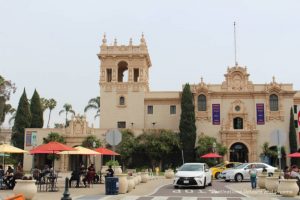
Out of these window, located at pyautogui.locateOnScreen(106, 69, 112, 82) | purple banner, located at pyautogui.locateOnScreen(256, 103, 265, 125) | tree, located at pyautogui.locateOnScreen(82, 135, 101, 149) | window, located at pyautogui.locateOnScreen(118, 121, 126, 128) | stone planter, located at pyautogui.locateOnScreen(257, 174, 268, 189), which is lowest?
stone planter, located at pyautogui.locateOnScreen(257, 174, 268, 189)

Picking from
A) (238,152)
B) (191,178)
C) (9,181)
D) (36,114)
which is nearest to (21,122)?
(36,114)

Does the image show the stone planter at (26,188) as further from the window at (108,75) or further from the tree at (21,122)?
the tree at (21,122)

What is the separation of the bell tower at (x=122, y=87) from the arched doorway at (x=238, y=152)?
41.2 ft

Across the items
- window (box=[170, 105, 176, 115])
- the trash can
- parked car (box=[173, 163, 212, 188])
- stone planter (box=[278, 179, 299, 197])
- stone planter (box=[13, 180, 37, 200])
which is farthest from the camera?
window (box=[170, 105, 176, 115])

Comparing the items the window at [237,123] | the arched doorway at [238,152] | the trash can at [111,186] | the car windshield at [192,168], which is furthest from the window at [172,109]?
the trash can at [111,186]

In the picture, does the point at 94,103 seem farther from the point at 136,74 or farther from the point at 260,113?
the point at 260,113

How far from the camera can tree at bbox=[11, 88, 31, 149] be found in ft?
205

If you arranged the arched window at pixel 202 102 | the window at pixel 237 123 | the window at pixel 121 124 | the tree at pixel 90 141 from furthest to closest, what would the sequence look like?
the window at pixel 121 124 < the window at pixel 237 123 < the arched window at pixel 202 102 < the tree at pixel 90 141

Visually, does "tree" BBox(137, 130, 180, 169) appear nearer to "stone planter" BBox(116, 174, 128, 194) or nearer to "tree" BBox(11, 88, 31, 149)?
"tree" BBox(11, 88, 31, 149)

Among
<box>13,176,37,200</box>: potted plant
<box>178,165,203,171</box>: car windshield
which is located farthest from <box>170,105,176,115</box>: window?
<box>13,176,37,200</box>: potted plant

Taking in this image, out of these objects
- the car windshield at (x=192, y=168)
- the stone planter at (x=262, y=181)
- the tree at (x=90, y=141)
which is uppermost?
the tree at (x=90, y=141)

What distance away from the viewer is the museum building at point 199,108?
57.0m

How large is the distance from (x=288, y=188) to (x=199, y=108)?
129ft

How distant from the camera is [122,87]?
2343 inches
